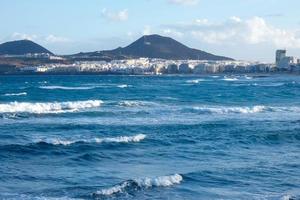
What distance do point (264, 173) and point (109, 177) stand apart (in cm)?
408

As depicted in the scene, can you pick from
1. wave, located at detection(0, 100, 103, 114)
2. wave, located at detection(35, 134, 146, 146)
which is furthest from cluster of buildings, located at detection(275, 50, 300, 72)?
wave, located at detection(35, 134, 146, 146)

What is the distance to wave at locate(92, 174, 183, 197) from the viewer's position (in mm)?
13642

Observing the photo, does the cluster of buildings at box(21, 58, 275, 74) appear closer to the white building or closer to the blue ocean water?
the white building

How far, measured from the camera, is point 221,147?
2086 centimetres

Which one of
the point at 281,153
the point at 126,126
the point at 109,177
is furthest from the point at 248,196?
the point at 126,126

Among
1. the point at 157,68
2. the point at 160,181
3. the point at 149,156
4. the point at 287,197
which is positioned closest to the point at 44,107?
the point at 149,156

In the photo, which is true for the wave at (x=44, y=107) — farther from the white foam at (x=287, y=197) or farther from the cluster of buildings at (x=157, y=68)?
the cluster of buildings at (x=157, y=68)

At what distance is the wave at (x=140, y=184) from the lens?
1364 cm

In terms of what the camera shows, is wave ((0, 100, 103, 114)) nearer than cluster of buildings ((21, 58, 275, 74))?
Yes

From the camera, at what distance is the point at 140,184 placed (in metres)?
14.3

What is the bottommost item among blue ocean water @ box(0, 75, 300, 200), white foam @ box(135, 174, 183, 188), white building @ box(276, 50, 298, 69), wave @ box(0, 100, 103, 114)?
wave @ box(0, 100, 103, 114)

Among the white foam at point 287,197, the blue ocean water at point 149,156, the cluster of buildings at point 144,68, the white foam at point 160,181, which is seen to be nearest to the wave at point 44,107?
the blue ocean water at point 149,156

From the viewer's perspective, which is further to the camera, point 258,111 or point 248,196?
point 258,111

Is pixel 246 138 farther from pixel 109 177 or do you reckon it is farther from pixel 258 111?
pixel 258 111
